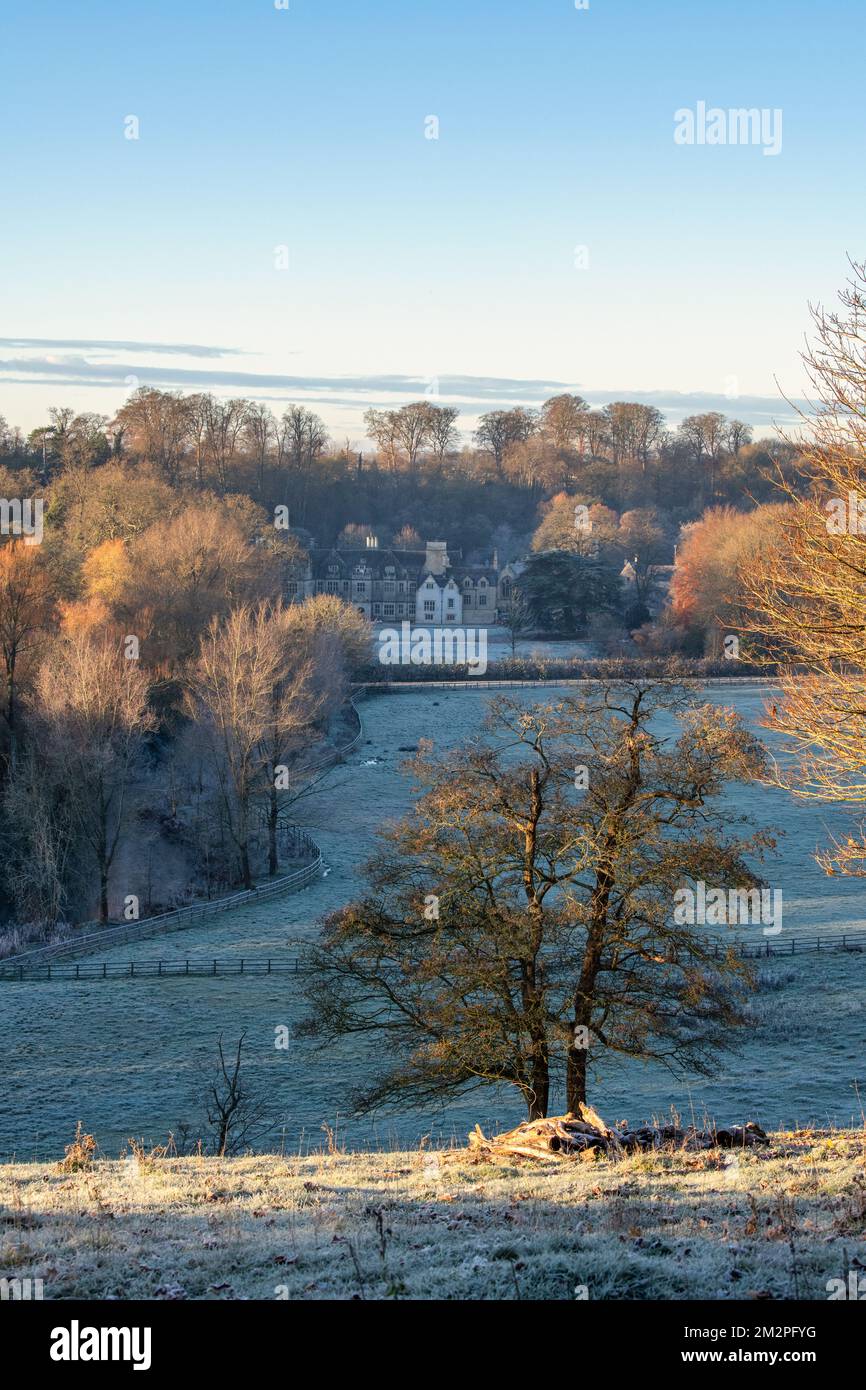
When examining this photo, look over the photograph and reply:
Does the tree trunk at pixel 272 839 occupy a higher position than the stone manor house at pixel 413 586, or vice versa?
the stone manor house at pixel 413 586

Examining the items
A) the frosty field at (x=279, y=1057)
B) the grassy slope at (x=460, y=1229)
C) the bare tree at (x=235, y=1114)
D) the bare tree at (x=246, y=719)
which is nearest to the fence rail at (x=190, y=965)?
the frosty field at (x=279, y=1057)

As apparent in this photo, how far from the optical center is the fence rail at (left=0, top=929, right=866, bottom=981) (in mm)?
32906

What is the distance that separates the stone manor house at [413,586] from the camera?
4400 inches

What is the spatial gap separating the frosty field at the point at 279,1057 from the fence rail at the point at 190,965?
1.75 ft

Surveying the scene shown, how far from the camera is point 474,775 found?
1894 centimetres

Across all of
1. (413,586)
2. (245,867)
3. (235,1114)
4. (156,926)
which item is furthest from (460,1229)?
(413,586)

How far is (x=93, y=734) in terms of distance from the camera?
1666 inches

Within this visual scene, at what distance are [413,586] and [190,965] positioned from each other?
82297 mm

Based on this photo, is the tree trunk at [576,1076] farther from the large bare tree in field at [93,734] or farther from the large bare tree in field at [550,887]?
the large bare tree in field at [93,734]

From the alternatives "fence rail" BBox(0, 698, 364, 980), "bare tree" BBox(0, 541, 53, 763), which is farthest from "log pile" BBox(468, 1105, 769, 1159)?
"bare tree" BBox(0, 541, 53, 763)

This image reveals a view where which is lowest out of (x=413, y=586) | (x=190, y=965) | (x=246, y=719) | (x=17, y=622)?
(x=190, y=965)

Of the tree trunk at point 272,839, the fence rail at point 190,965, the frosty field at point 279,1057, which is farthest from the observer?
the tree trunk at point 272,839

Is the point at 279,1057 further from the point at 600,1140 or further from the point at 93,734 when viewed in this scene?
the point at 93,734

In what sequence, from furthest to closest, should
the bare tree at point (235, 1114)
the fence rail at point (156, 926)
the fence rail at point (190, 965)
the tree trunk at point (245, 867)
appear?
1. the tree trunk at point (245, 867)
2. the fence rail at point (156, 926)
3. the fence rail at point (190, 965)
4. the bare tree at point (235, 1114)
